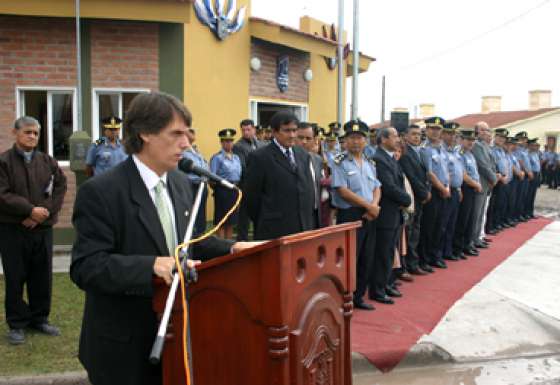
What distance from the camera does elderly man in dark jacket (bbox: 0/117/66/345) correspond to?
16.4 ft

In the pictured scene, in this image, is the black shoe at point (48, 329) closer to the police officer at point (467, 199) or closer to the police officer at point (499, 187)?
the police officer at point (467, 199)

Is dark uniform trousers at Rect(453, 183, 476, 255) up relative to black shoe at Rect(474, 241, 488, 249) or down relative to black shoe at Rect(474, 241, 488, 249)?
up

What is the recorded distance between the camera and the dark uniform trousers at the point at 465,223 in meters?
9.50

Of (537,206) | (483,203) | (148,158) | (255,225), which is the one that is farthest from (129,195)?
(537,206)

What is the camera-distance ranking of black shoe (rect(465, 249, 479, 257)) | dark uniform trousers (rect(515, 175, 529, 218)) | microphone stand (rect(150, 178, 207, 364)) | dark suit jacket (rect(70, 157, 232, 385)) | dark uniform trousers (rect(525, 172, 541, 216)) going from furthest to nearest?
1. dark uniform trousers (rect(525, 172, 541, 216))
2. dark uniform trousers (rect(515, 175, 529, 218))
3. black shoe (rect(465, 249, 479, 257))
4. dark suit jacket (rect(70, 157, 232, 385))
5. microphone stand (rect(150, 178, 207, 364))

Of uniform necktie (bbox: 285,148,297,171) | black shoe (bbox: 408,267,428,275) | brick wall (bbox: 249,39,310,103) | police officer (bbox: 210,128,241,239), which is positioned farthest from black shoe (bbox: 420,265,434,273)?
brick wall (bbox: 249,39,310,103)

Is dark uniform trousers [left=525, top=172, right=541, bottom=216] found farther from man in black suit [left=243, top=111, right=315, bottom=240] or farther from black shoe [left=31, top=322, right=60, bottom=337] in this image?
black shoe [left=31, top=322, right=60, bottom=337]

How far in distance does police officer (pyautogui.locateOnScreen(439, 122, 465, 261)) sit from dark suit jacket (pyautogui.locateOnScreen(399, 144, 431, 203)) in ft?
3.83

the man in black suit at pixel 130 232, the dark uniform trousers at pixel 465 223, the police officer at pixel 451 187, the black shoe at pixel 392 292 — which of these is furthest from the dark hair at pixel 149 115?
the dark uniform trousers at pixel 465 223

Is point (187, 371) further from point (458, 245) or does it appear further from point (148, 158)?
point (458, 245)

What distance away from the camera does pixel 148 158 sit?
93.3 inches

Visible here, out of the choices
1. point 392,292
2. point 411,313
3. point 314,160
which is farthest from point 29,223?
point 392,292

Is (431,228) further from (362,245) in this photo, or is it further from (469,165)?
(362,245)

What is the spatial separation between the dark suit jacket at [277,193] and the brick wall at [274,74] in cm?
635
